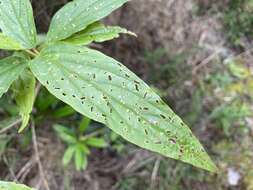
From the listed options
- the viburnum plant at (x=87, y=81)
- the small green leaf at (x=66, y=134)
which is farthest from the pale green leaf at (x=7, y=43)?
the small green leaf at (x=66, y=134)

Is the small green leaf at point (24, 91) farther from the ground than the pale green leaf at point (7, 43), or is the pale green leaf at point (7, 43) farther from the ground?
the pale green leaf at point (7, 43)

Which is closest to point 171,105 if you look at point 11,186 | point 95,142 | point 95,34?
point 95,142

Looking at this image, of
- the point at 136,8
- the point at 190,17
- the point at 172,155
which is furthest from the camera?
the point at 190,17

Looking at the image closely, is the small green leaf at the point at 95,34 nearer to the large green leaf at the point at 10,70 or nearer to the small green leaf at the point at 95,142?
the large green leaf at the point at 10,70

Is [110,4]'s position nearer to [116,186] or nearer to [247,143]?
[116,186]

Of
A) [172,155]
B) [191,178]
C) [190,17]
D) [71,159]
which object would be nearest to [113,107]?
[172,155]

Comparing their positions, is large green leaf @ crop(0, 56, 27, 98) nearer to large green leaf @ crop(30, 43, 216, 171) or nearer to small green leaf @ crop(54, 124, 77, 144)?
large green leaf @ crop(30, 43, 216, 171)

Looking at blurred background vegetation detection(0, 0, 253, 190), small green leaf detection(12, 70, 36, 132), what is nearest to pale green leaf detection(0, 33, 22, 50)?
small green leaf detection(12, 70, 36, 132)

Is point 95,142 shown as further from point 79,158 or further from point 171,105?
point 171,105
